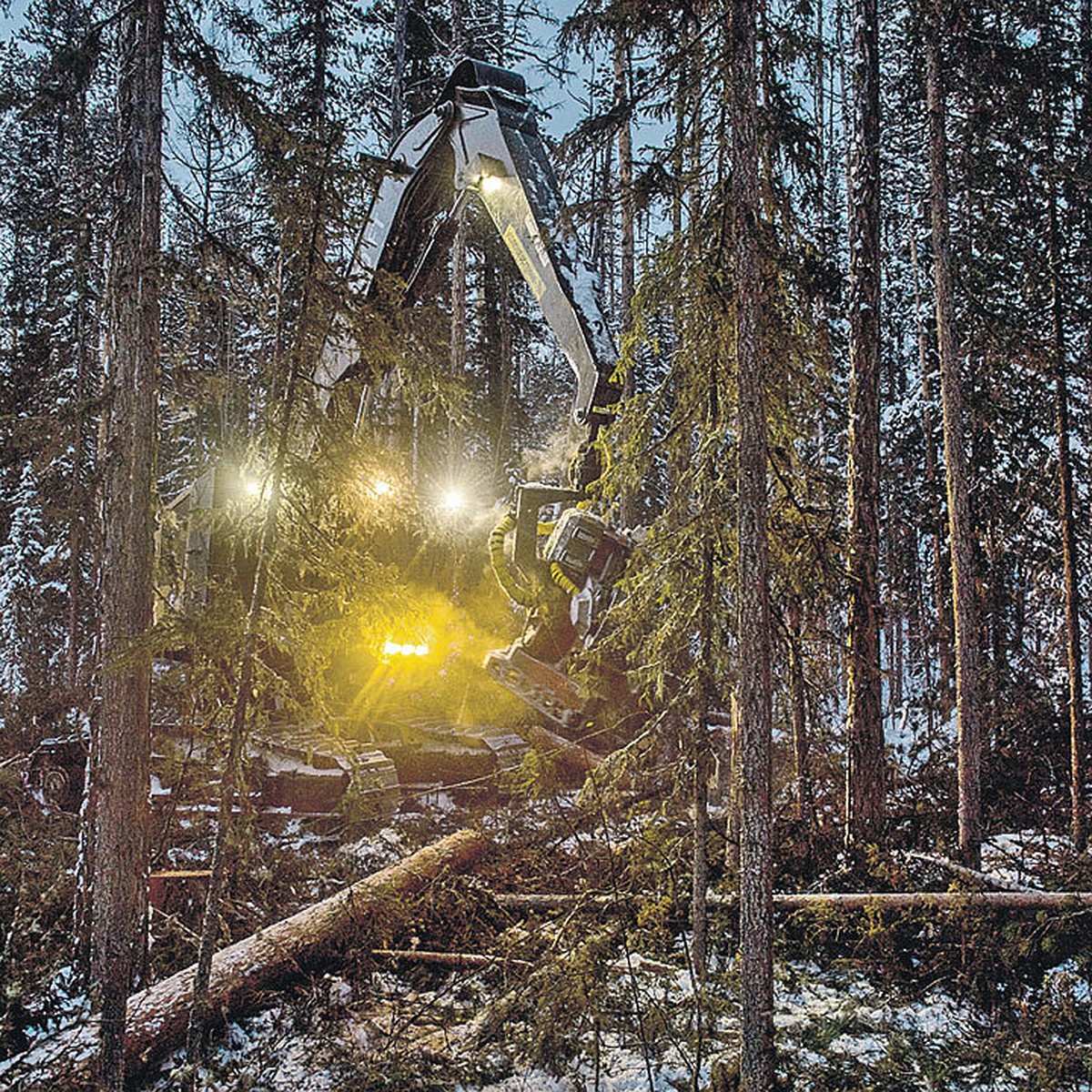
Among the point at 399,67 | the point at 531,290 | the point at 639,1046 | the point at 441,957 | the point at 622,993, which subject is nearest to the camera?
the point at 639,1046

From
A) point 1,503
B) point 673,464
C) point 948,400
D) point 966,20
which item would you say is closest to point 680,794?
point 673,464

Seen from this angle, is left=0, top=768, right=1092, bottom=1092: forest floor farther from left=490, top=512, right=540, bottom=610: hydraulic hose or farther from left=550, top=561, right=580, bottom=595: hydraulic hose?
left=490, top=512, right=540, bottom=610: hydraulic hose

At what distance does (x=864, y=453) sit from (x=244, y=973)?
269 inches

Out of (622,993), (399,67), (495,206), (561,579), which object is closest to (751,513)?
(622,993)

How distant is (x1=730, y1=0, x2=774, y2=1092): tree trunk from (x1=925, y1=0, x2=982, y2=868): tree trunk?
4984mm

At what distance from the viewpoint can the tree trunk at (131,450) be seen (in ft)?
19.3

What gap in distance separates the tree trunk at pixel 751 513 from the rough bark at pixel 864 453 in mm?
3310

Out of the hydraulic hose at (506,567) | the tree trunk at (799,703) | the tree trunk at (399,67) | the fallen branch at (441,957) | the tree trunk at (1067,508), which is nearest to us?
the tree trunk at (799,703)

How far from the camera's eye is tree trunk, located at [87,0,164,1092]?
19.3 feet

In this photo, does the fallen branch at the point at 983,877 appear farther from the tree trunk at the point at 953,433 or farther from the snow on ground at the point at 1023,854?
the tree trunk at the point at 953,433

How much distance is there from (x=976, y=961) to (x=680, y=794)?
8.56 ft

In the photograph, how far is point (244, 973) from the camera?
5.73m

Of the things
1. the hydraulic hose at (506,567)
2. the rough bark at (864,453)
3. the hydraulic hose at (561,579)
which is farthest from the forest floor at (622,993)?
the hydraulic hose at (506,567)

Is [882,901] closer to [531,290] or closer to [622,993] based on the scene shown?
[622,993]
